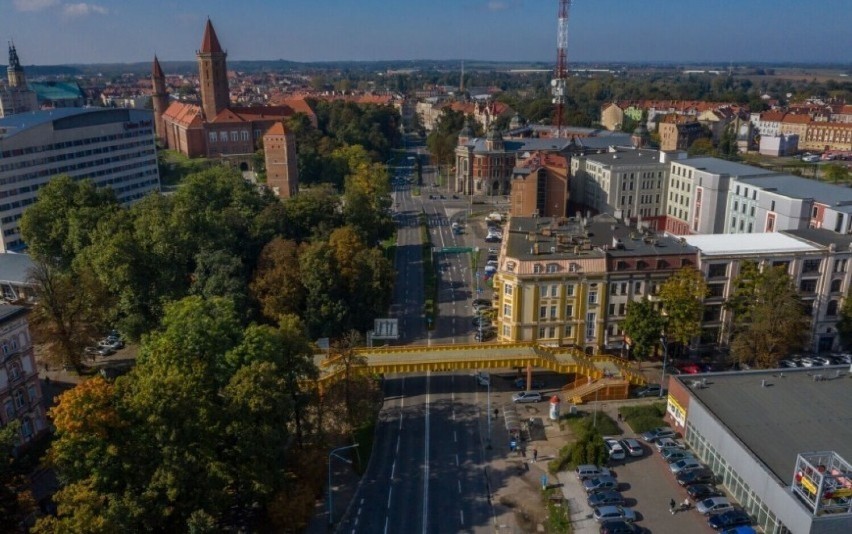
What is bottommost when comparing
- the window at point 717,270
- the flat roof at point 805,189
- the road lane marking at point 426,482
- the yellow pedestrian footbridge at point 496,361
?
the road lane marking at point 426,482

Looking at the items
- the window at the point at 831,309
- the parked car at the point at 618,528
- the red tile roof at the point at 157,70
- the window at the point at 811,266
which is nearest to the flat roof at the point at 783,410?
the parked car at the point at 618,528

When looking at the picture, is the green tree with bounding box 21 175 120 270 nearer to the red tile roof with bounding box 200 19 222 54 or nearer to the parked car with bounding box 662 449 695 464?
the parked car with bounding box 662 449 695 464

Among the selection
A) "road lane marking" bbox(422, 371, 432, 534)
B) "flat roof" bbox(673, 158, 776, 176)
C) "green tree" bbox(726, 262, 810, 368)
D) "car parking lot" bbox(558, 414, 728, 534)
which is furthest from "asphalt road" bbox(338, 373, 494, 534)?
"flat roof" bbox(673, 158, 776, 176)

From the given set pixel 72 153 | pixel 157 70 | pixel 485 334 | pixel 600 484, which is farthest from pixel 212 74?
pixel 600 484

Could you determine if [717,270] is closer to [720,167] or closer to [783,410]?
[783,410]

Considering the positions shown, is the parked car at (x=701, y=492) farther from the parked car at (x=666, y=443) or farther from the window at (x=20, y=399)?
the window at (x=20, y=399)

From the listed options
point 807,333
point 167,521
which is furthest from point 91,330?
point 807,333
